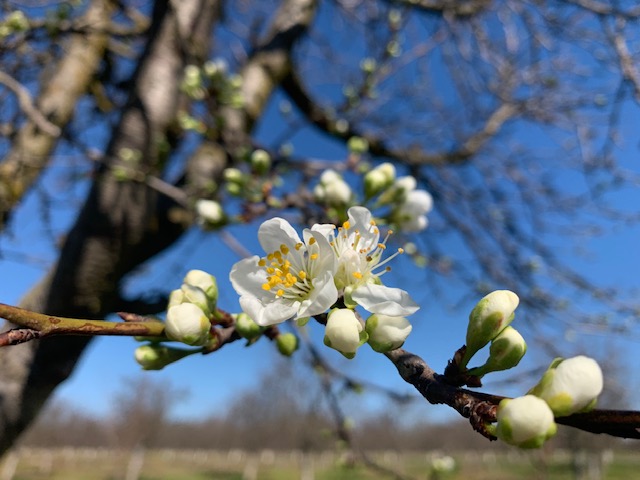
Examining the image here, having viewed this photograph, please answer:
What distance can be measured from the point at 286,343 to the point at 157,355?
0.26m

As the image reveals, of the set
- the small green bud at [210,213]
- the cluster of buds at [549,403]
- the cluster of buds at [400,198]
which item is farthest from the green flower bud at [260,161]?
the cluster of buds at [549,403]

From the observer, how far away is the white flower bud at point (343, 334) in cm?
70

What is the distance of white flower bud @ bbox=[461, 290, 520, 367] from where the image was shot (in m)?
0.70

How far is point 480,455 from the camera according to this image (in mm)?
26766

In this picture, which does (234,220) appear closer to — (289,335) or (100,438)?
(289,335)

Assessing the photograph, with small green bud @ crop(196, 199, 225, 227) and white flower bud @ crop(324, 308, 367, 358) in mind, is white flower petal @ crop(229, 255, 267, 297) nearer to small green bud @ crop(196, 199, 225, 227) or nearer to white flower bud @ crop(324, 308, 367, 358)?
white flower bud @ crop(324, 308, 367, 358)

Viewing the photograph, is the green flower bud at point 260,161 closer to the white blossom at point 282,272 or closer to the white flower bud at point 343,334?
the white blossom at point 282,272

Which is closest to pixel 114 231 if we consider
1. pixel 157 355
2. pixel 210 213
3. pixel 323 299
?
pixel 210 213

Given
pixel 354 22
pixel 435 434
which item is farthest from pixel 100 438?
pixel 354 22

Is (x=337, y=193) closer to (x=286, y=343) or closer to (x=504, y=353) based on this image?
(x=286, y=343)

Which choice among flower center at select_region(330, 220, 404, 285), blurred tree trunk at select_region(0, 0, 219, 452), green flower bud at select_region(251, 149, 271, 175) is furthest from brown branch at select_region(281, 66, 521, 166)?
flower center at select_region(330, 220, 404, 285)

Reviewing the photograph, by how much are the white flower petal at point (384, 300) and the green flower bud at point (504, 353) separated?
12cm

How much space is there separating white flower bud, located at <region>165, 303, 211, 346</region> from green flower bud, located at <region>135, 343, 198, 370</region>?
14cm

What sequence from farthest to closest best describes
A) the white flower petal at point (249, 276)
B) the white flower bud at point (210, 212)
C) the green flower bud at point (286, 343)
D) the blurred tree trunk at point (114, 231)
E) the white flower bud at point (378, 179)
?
the blurred tree trunk at point (114, 231) < the white flower bud at point (210, 212) < the white flower bud at point (378, 179) < the green flower bud at point (286, 343) < the white flower petal at point (249, 276)
